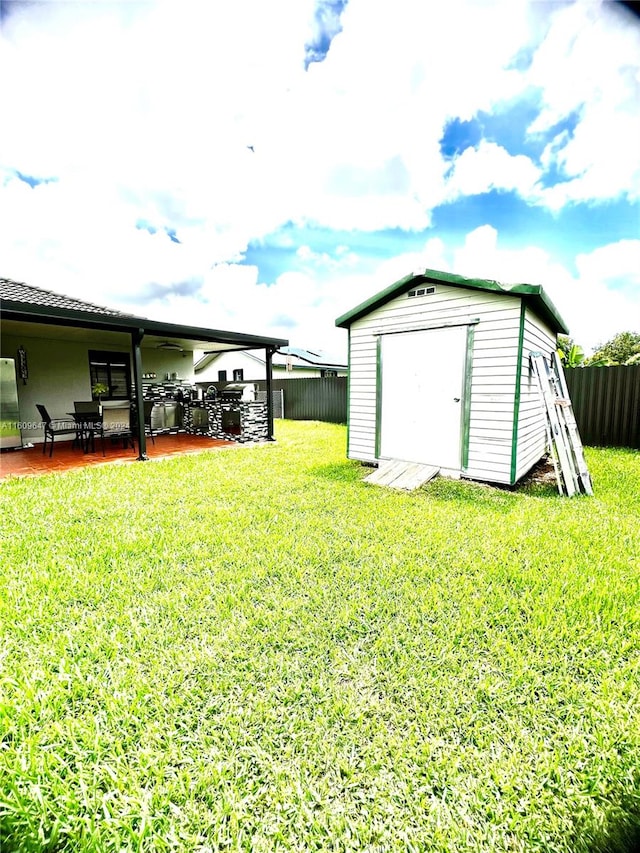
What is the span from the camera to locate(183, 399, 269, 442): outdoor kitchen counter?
30.5 feet

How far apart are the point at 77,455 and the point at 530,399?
8.67 meters

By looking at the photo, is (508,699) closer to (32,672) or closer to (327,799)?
(327,799)

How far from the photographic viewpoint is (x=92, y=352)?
33.3 feet

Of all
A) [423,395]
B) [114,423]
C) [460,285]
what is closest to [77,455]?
[114,423]

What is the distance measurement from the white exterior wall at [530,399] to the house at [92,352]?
5.45 metres

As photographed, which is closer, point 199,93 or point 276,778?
point 276,778

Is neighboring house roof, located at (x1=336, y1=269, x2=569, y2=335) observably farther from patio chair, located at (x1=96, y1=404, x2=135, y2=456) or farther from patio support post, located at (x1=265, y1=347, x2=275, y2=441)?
patio chair, located at (x1=96, y1=404, x2=135, y2=456)

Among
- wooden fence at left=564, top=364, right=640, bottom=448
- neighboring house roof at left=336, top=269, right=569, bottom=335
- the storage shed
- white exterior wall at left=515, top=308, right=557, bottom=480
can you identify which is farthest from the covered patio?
wooden fence at left=564, top=364, right=640, bottom=448

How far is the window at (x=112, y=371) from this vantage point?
1027 centimetres

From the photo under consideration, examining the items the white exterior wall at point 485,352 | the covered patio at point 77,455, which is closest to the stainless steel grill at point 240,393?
the covered patio at point 77,455

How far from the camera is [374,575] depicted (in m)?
2.90

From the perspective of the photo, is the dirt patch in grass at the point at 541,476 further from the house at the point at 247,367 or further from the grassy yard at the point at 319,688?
the house at the point at 247,367

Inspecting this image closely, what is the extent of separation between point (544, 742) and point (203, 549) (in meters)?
2.70

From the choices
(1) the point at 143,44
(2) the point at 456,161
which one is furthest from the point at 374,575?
(2) the point at 456,161
